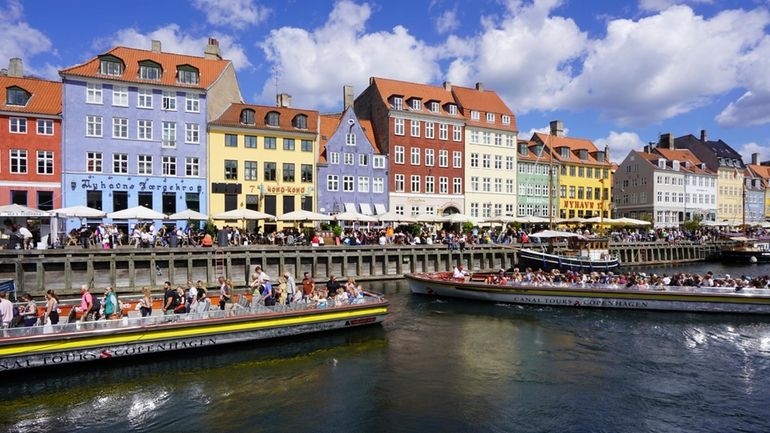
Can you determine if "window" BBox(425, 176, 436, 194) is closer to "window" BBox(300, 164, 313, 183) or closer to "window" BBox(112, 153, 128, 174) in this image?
"window" BBox(300, 164, 313, 183)

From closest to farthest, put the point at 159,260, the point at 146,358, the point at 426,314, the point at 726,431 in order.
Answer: the point at 726,431 → the point at 146,358 → the point at 426,314 → the point at 159,260

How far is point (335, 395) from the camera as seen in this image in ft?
44.3

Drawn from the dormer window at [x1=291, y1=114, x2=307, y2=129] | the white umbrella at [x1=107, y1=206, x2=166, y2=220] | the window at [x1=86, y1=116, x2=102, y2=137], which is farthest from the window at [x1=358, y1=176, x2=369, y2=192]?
the window at [x1=86, y1=116, x2=102, y2=137]

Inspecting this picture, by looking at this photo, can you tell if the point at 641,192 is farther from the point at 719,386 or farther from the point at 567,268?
the point at 719,386

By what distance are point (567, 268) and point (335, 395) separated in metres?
28.0

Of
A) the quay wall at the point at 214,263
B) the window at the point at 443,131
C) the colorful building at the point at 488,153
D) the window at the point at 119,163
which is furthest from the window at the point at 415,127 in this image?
the window at the point at 119,163

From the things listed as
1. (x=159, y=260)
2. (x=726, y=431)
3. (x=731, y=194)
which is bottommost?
(x=726, y=431)

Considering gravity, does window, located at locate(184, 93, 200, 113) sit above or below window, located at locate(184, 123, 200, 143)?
above

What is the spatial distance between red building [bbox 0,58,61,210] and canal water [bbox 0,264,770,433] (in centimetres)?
2742

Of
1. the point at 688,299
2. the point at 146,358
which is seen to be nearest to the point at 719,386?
the point at 688,299

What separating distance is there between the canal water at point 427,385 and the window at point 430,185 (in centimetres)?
3156

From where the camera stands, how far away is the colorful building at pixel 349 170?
4625 centimetres

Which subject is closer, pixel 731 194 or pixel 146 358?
pixel 146 358

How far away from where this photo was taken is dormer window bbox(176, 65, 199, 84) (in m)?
41.2
